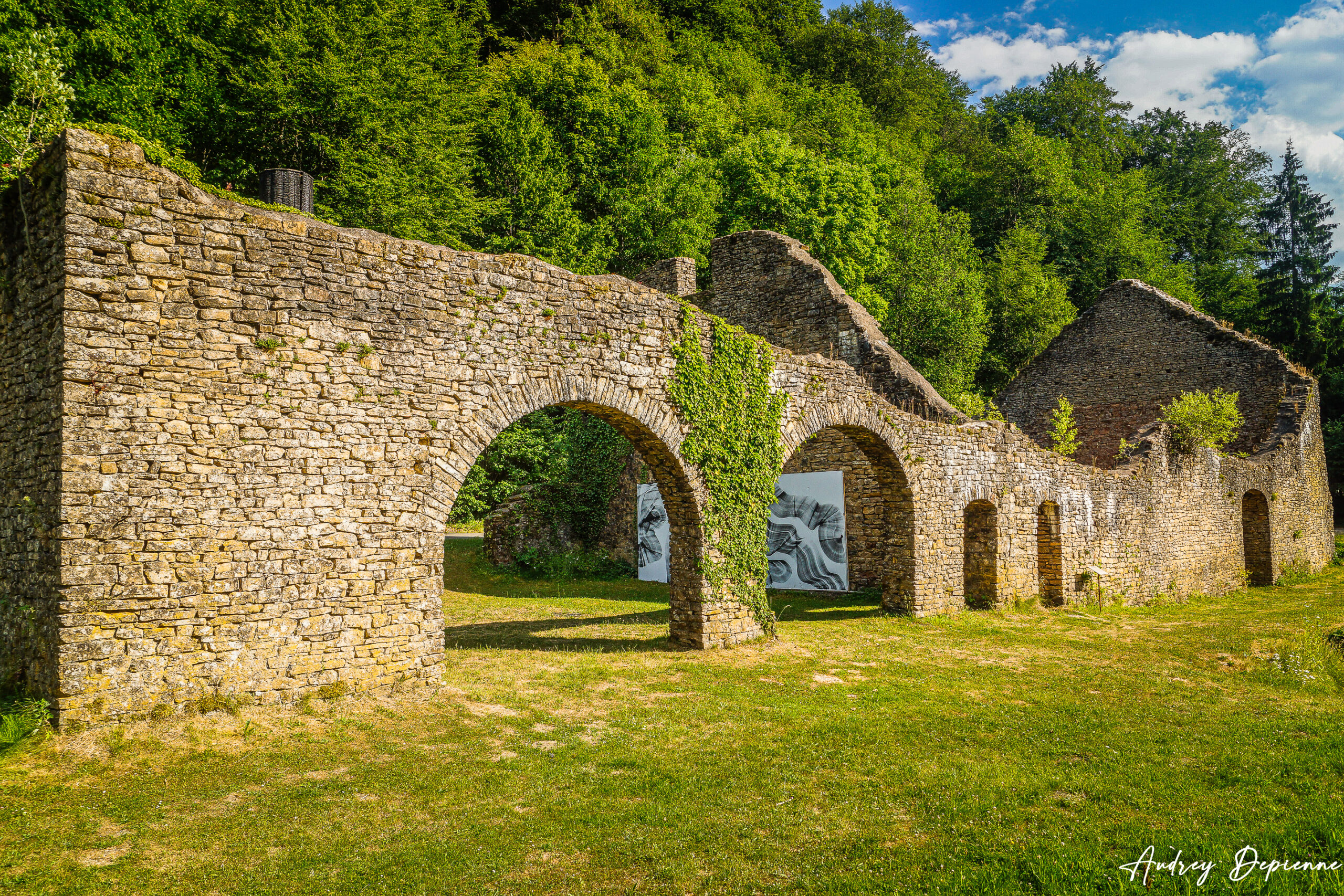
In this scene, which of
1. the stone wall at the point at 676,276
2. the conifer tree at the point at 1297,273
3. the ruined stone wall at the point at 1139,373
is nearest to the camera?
the stone wall at the point at 676,276

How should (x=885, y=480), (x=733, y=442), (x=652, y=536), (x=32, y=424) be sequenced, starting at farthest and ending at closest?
(x=652, y=536) < (x=885, y=480) < (x=733, y=442) < (x=32, y=424)

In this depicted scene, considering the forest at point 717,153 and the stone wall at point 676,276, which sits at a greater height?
the forest at point 717,153

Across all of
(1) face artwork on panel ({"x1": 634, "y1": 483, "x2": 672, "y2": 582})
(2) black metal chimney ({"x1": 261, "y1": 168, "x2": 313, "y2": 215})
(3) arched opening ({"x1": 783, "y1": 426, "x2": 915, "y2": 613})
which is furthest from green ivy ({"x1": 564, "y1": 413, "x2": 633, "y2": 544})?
(2) black metal chimney ({"x1": 261, "y1": 168, "x2": 313, "y2": 215})

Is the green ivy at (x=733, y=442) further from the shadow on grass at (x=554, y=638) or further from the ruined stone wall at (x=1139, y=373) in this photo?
the ruined stone wall at (x=1139, y=373)

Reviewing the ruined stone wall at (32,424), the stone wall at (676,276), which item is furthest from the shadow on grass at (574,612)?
the stone wall at (676,276)

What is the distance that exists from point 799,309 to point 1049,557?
7401mm

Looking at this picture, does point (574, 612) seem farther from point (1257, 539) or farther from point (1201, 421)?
point (1257, 539)

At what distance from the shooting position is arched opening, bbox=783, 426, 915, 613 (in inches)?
500

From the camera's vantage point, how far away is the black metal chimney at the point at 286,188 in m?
9.45

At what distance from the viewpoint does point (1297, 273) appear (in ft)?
120

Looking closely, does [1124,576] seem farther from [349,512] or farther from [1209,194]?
[1209,194]

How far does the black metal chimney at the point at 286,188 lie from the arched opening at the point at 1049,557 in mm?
13483

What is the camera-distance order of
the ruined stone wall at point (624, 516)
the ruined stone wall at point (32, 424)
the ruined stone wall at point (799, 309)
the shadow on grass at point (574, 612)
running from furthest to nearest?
the ruined stone wall at point (624, 516)
the ruined stone wall at point (799, 309)
the shadow on grass at point (574, 612)
the ruined stone wall at point (32, 424)

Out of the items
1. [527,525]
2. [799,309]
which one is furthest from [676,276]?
[527,525]
